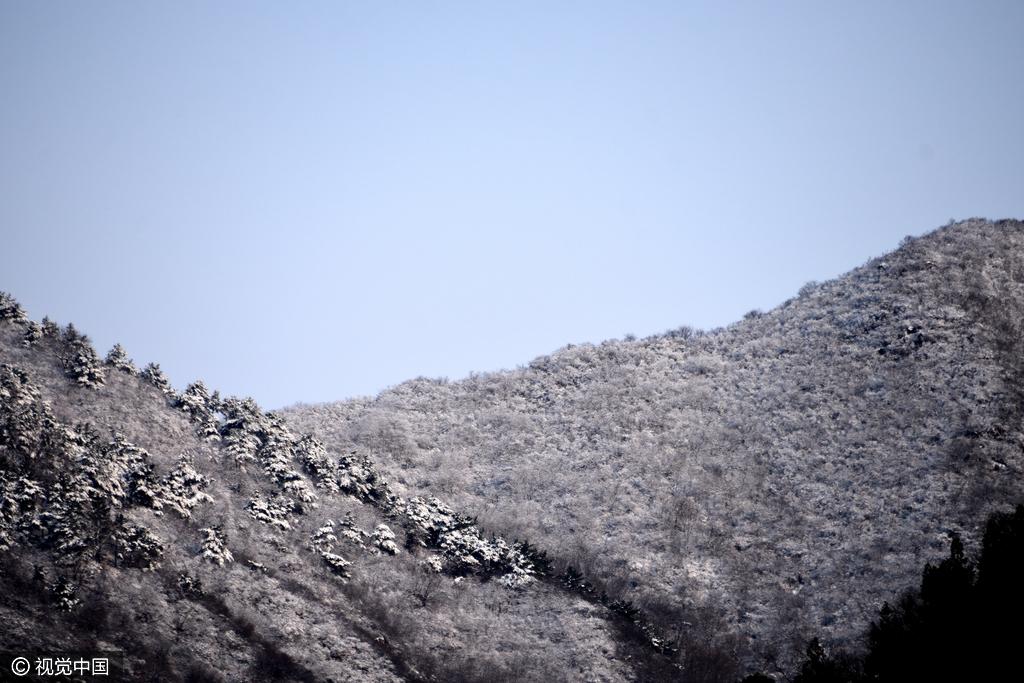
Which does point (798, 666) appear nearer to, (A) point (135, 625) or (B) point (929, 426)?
(B) point (929, 426)

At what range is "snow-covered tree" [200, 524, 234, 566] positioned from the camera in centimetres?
3828

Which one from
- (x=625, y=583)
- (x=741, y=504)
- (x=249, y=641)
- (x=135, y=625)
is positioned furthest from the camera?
(x=741, y=504)

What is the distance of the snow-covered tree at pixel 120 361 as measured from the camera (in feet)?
172

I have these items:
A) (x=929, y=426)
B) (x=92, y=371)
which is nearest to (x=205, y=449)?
(x=92, y=371)

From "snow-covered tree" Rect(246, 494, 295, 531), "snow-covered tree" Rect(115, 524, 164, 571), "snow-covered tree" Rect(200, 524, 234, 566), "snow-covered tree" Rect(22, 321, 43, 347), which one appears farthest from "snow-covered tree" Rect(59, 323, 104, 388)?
"snow-covered tree" Rect(115, 524, 164, 571)

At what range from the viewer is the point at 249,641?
114 ft

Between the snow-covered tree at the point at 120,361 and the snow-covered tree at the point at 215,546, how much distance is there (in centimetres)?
1715

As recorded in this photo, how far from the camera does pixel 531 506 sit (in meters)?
57.2

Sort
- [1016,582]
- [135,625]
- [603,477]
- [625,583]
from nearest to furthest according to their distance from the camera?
1. [1016,582]
2. [135,625]
3. [625,583]
4. [603,477]

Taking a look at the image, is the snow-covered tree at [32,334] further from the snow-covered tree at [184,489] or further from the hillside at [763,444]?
the hillside at [763,444]

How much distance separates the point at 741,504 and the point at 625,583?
37.6 feet

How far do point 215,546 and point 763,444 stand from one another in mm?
39669

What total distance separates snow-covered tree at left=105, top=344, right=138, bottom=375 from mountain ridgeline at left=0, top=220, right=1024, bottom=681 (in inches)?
5.3

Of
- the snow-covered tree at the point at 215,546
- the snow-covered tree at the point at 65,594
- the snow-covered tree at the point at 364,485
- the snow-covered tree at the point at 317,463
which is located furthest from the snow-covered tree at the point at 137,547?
the snow-covered tree at the point at 364,485
